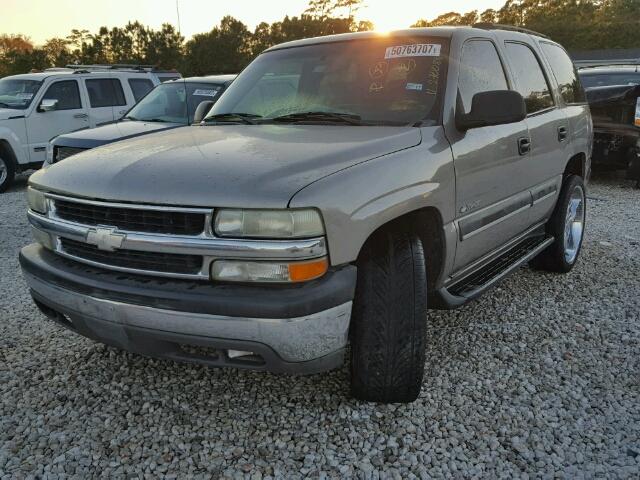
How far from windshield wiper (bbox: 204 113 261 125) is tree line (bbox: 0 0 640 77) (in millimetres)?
30392

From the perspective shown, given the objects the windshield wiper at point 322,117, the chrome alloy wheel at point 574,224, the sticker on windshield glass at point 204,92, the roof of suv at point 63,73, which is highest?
the roof of suv at point 63,73

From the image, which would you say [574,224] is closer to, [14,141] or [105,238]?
[105,238]

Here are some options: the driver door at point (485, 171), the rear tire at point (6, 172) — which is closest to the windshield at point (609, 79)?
the driver door at point (485, 171)

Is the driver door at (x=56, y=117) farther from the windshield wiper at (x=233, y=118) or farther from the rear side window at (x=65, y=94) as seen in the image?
the windshield wiper at (x=233, y=118)

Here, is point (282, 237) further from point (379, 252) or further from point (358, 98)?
point (358, 98)

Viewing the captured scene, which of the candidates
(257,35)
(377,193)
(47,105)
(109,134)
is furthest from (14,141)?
(257,35)

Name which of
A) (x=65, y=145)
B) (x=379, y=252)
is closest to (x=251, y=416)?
(x=379, y=252)

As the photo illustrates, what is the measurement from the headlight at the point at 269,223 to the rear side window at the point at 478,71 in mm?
1410

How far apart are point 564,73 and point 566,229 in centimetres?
126

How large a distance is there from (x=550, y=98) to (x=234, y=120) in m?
2.33

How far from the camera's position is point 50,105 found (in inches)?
352

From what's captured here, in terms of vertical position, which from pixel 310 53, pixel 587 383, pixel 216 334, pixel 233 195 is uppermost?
pixel 310 53

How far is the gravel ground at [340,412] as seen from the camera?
2.31 m

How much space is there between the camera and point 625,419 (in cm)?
260
